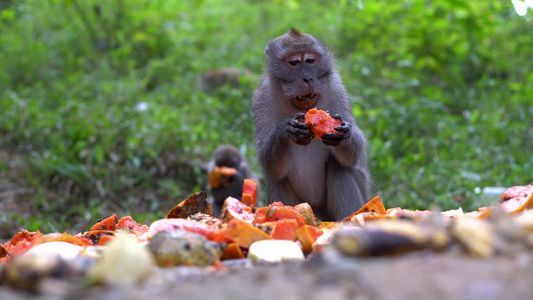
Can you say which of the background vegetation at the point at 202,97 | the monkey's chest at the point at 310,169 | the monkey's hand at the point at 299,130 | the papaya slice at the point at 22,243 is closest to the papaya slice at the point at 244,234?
the papaya slice at the point at 22,243

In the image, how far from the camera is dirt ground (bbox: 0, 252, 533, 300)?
61.9 inches

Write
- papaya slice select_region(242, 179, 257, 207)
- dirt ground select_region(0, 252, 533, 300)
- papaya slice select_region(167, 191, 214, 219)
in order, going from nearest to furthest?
dirt ground select_region(0, 252, 533, 300) → papaya slice select_region(167, 191, 214, 219) → papaya slice select_region(242, 179, 257, 207)

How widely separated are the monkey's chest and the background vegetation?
0.81m

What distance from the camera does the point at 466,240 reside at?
1866 mm

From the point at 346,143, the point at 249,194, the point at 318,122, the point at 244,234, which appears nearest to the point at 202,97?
the point at 346,143

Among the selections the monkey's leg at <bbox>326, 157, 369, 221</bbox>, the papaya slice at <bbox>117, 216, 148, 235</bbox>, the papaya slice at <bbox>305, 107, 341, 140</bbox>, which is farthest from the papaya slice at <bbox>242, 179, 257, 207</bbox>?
the monkey's leg at <bbox>326, 157, 369, 221</bbox>

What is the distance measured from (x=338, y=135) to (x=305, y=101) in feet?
1.30

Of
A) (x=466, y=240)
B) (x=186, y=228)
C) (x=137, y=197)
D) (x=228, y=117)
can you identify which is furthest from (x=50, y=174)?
(x=466, y=240)

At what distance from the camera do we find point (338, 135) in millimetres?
4133

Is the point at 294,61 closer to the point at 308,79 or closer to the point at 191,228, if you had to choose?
the point at 308,79

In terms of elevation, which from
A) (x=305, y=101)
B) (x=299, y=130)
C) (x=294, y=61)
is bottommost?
A: (x=299, y=130)

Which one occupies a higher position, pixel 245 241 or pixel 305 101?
pixel 305 101

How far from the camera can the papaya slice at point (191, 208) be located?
356 centimetres

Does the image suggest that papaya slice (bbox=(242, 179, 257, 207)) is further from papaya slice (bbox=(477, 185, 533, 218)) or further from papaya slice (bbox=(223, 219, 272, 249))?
papaya slice (bbox=(477, 185, 533, 218))
